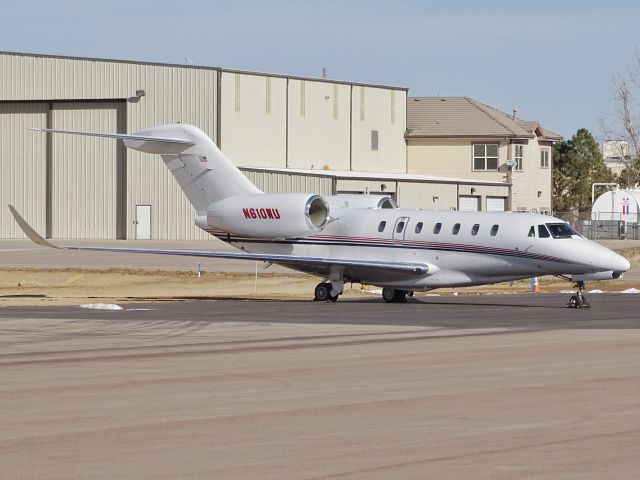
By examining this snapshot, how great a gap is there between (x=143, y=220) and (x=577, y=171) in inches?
2910

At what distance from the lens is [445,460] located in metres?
12.3

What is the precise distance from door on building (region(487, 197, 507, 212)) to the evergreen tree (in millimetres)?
46767

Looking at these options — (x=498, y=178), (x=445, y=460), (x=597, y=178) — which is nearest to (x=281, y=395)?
(x=445, y=460)

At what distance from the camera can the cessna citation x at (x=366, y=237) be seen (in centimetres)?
3681

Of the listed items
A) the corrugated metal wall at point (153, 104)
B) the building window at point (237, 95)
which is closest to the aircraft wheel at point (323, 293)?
the corrugated metal wall at point (153, 104)

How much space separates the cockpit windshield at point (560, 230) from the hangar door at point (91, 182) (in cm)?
4706

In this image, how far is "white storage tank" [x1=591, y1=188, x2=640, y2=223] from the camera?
100500 mm

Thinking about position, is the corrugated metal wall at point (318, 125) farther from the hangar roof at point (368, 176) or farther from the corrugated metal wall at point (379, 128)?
the corrugated metal wall at point (379, 128)

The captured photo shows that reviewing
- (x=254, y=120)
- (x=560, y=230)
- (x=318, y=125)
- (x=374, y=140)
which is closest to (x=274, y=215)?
(x=560, y=230)

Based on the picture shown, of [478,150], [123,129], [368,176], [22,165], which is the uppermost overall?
[123,129]

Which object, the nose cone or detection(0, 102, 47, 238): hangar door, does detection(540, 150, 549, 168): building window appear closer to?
detection(0, 102, 47, 238): hangar door

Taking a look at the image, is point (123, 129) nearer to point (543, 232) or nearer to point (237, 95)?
point (237, 95)

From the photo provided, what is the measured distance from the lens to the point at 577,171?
473ft

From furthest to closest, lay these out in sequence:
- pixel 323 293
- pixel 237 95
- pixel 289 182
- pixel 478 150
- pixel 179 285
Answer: pixel 478 150 < pixel 237 95 < pixel 289 182 < pixel 179 285 < pixel 323 293
